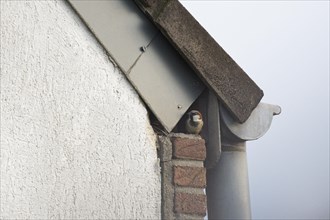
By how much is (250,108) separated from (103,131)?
0.67 meters

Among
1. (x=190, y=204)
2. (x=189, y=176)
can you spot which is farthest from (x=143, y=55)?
(x=190, y=204)

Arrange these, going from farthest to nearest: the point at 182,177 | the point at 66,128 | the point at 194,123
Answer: the point at 194,123 < the point at 182,177 < the point at 66,128

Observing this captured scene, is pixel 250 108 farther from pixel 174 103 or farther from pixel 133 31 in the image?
pixel 133 31

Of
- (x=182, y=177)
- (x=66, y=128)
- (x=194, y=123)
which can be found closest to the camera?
(x=66, y=128)

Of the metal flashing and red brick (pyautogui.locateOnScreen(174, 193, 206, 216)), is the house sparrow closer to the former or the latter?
the metal flashing

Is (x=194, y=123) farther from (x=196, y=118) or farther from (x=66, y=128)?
(x=66, y=128)

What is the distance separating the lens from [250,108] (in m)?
2.35

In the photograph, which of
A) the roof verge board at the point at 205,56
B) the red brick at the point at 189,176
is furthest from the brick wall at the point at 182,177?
the roof verge board at the point at 205,56

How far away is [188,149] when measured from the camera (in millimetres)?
2223

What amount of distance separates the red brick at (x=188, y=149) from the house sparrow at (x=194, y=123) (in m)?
0.05

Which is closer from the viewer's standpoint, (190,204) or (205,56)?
(190,204)

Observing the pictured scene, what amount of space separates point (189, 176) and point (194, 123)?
0.24m

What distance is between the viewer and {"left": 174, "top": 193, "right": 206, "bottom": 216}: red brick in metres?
2.12

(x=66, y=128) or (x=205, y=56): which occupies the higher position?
(x=205, y=56)
